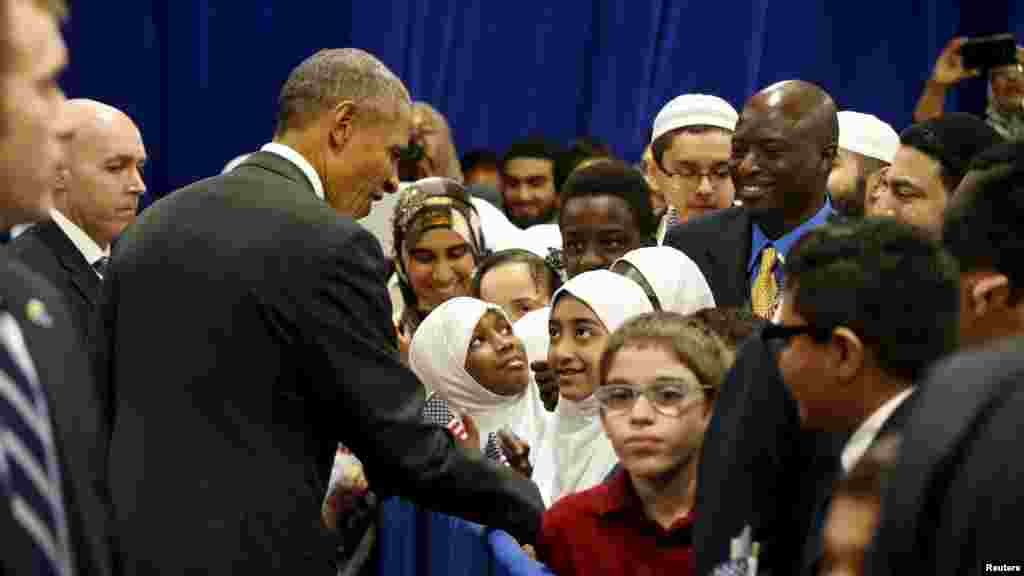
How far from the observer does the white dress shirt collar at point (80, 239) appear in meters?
5.04

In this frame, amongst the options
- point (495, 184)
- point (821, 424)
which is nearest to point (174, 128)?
point (495, 184)

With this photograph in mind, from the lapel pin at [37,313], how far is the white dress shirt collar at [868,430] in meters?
1.11

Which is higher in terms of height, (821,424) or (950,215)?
(950,215)

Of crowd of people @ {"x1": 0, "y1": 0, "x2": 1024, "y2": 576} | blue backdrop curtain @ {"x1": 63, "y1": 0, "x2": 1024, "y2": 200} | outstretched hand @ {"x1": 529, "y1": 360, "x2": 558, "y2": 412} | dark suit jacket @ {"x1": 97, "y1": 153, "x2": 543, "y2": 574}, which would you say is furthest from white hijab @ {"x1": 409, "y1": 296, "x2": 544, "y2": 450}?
blue backdrop curtain @ {"x1": 63, "y1": 0, "x2": 1024, "y2": 200}

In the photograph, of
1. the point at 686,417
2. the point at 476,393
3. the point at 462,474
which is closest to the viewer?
the point at 686,417

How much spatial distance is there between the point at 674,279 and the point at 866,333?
232cm

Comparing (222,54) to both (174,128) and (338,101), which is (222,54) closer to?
(174,128)

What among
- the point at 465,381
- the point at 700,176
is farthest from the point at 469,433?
the point at 700,176

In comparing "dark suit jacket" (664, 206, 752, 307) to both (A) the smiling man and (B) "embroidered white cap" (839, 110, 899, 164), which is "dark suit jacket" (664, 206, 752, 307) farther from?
(A) the smiling man

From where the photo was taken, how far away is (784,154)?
5.68 meters

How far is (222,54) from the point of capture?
1116 centimetres

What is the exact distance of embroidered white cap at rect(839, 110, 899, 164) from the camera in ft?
20.7

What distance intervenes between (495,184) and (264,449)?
21.1 ft

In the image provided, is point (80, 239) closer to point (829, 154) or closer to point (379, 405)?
point (379, 405)
